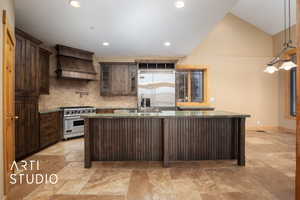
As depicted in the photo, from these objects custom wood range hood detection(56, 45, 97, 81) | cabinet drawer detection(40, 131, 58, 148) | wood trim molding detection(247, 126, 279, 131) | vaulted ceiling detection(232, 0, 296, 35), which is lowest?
wood trim molding detection(247, 126, 279, 131)

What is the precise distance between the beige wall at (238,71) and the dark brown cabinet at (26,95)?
2528 mm

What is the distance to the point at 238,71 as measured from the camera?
598 centimetres

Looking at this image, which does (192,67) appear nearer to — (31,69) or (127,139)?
(127,139)

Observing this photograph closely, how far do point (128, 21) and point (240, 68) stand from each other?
4631 millimetres

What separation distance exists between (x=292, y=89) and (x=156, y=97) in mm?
4779

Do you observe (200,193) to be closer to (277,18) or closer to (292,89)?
(292,89)

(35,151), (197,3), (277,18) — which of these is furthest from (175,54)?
(35,151)

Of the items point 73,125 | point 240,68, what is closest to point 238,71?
point 240,68

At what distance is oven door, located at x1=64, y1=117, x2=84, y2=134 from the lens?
4606mm

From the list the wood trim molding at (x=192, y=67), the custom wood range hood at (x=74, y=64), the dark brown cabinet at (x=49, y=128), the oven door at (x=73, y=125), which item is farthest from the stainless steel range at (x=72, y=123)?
the wood trim molding at (x=192, y=67)

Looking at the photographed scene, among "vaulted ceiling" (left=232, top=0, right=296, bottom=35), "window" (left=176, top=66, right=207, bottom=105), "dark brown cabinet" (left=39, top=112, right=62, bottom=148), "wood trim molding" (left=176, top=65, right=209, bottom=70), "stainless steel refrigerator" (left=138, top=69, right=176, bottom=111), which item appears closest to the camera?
"dark brown cabinet" (left=39, top=112, right=62, bottom=148)

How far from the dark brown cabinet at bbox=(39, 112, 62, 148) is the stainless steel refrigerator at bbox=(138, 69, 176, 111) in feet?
8.33

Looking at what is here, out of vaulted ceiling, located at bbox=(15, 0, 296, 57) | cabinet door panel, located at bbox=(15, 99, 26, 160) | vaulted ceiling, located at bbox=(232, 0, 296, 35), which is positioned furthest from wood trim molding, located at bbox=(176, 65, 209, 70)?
cabinet door panel, located at bbox=(15, 99, 26, 160)

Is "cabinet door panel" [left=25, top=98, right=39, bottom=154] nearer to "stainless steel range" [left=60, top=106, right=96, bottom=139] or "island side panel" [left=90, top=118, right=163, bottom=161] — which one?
"stainless steel range" [left=60, top=106, right=96, bottom=139]
